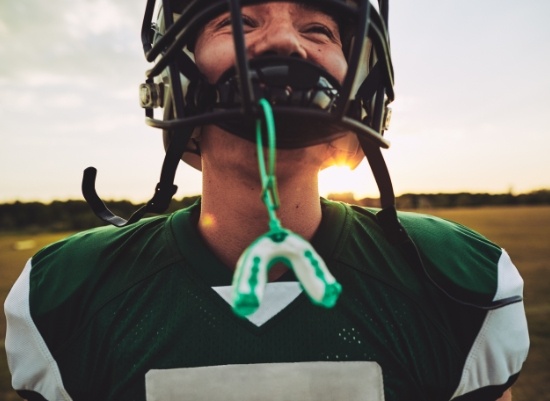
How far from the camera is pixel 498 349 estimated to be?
1523 mm

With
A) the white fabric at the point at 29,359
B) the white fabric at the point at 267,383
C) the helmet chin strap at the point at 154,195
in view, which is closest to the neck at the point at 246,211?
the helmet chin strap at the point at 154,195

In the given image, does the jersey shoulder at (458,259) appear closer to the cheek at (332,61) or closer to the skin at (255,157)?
the skin at (255,157)

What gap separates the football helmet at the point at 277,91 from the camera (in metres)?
1.14

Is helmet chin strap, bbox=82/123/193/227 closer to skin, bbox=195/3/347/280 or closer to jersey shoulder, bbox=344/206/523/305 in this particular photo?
skin, bbox=195/3/347/280

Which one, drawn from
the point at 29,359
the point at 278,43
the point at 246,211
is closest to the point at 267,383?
the point at 246,211

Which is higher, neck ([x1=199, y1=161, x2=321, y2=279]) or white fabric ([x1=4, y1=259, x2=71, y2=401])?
neck ([x1=199, y1=161, x2=321, y2=279])

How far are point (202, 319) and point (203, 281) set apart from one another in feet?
0.42

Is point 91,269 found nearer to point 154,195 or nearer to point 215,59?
point 154,195

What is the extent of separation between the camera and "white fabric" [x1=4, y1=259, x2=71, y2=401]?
4.89ft

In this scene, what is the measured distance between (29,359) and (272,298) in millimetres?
838

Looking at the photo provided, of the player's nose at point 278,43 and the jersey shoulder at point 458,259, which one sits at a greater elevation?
the player's nose at point 278,43

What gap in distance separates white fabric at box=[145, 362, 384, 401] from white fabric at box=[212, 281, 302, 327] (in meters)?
0.14

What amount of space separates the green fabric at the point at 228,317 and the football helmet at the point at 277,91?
0.74 feet

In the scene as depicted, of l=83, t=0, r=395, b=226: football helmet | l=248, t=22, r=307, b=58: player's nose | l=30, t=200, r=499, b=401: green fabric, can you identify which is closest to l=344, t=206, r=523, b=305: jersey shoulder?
l=30, t=200, r=499, b=401: green fabric
